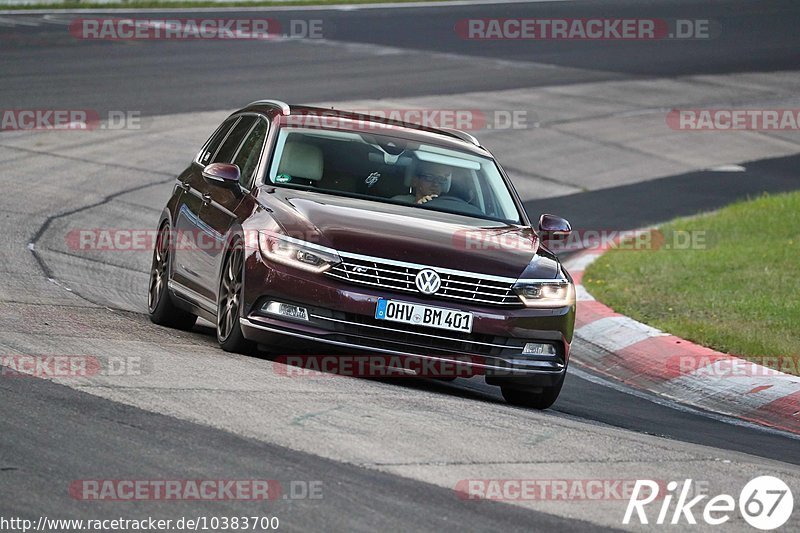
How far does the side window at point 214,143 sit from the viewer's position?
11.0 metres

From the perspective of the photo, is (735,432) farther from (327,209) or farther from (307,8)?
(307,8)

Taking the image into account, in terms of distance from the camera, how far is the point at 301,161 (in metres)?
9.69

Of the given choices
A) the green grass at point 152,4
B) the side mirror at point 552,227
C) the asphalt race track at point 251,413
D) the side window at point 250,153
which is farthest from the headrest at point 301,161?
the green grass at point 152,4

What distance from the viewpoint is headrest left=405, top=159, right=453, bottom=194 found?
973cm

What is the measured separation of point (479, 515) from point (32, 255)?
803 cm

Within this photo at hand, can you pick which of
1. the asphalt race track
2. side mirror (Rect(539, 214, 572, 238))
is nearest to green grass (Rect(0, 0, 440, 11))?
the asphalt race track

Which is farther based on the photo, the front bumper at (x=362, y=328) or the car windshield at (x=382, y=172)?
the car windshield at (x=382, y=172)

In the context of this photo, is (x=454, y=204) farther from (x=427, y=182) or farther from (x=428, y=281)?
(x=428, y=281)

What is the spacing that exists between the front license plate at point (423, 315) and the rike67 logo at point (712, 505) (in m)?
2.16

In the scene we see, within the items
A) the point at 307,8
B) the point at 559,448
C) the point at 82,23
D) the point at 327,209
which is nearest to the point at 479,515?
the point at 559,448

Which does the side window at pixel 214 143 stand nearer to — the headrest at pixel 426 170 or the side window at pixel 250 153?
the side window at pixel 250 153

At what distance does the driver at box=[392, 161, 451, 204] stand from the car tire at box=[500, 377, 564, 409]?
1.37 metres

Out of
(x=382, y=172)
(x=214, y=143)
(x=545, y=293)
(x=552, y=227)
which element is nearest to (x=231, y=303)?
(x=382, y=172)

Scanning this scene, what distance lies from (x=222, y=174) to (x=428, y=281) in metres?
1.76
